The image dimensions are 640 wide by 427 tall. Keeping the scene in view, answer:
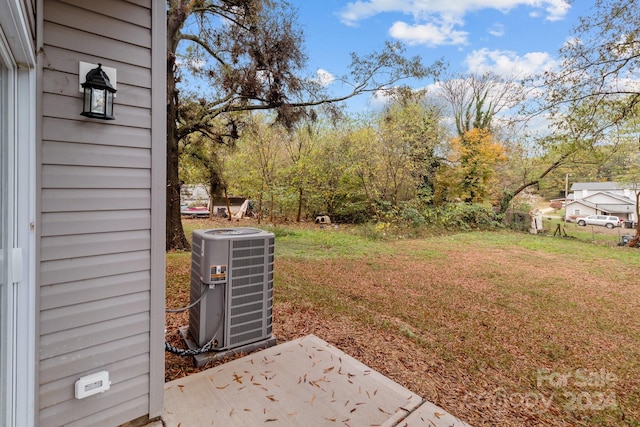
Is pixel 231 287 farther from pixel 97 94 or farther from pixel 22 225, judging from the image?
pixel 97 94

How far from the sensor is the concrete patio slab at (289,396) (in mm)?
1667

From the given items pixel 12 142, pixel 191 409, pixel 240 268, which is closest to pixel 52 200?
pixel 12 142

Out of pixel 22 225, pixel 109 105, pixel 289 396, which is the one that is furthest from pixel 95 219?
pixel 289 396

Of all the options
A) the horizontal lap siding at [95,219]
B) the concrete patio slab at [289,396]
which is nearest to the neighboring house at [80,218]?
the horizontal lap siding at [95,219]

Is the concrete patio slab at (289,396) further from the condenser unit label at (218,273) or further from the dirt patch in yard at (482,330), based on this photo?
the condenser unit label at (218,273)

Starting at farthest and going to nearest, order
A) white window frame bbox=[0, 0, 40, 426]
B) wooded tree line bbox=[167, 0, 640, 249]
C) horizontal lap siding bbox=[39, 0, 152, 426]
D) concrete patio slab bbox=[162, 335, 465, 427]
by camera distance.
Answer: wooded tree line bbox=[167, 0, 640, 249]
concrete patio slab bbox=[162, 335, 465, 427]
horizontal lap siding bbox=[39, 0, 152, 426]
white window frame bbox=[0, 0, 40, 426]

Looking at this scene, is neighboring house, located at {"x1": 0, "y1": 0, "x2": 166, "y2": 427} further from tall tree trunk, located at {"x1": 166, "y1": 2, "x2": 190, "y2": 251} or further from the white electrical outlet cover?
tall tree trunk, located at {"x1": 166, "y1": 2, "x2": 190, "y2": 251}

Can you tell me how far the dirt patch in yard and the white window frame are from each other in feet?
3.21

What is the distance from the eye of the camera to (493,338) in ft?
9.92

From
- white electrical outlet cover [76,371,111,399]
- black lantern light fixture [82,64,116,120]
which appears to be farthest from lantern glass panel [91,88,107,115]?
white electrical outlet cover [76,371,111,399]

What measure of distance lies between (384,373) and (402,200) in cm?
879

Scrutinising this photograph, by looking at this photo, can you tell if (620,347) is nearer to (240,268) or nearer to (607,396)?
(607,396)

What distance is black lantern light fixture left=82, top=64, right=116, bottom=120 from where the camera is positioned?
53.1 inches

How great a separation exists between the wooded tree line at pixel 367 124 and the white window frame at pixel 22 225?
4503mm
